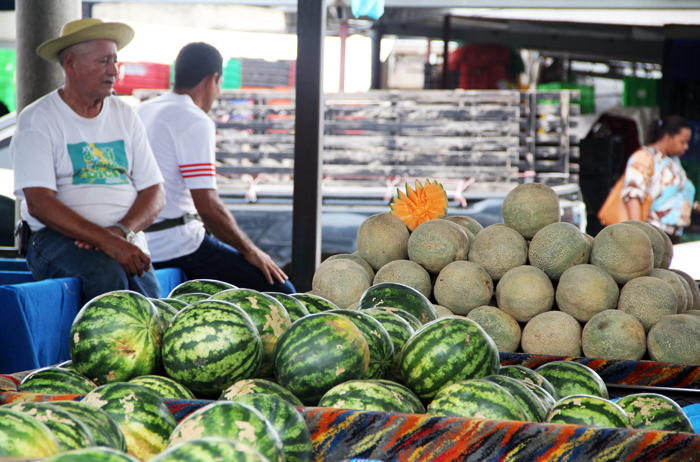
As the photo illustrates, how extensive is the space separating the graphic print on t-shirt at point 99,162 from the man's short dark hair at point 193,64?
27.5 inches

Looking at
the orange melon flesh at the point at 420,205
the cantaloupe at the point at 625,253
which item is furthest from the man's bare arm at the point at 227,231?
the cantaloupe at the point at 625,253

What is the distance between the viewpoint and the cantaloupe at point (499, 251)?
2.36m

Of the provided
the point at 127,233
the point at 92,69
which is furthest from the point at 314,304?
the point at 92,69

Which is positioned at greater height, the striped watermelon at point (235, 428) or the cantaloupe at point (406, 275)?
the striped watermelon at point (235, 428)

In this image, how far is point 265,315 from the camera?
4.37ft

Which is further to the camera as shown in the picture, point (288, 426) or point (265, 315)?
point (265, 315)

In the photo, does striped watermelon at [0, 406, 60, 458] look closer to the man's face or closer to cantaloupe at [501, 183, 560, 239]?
cantaloupe at [501, 183, 560, 239]

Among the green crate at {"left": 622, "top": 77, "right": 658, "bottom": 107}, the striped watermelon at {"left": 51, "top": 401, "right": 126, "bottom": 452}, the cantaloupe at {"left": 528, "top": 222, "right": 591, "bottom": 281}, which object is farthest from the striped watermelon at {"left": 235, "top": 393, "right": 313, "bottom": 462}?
the green crate at {"left": 622, "top": 77, "right": 658, "bottom": 107}

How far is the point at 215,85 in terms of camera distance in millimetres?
3816

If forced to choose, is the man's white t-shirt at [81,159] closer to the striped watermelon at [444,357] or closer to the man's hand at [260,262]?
the man's hand at [260,262]

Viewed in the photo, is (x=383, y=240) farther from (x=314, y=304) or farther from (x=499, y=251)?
(x=314, y=304)

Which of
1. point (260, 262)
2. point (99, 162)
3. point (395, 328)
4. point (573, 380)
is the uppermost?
point (99, 162)

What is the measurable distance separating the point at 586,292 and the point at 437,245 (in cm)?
54

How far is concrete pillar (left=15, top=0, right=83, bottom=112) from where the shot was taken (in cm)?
402
